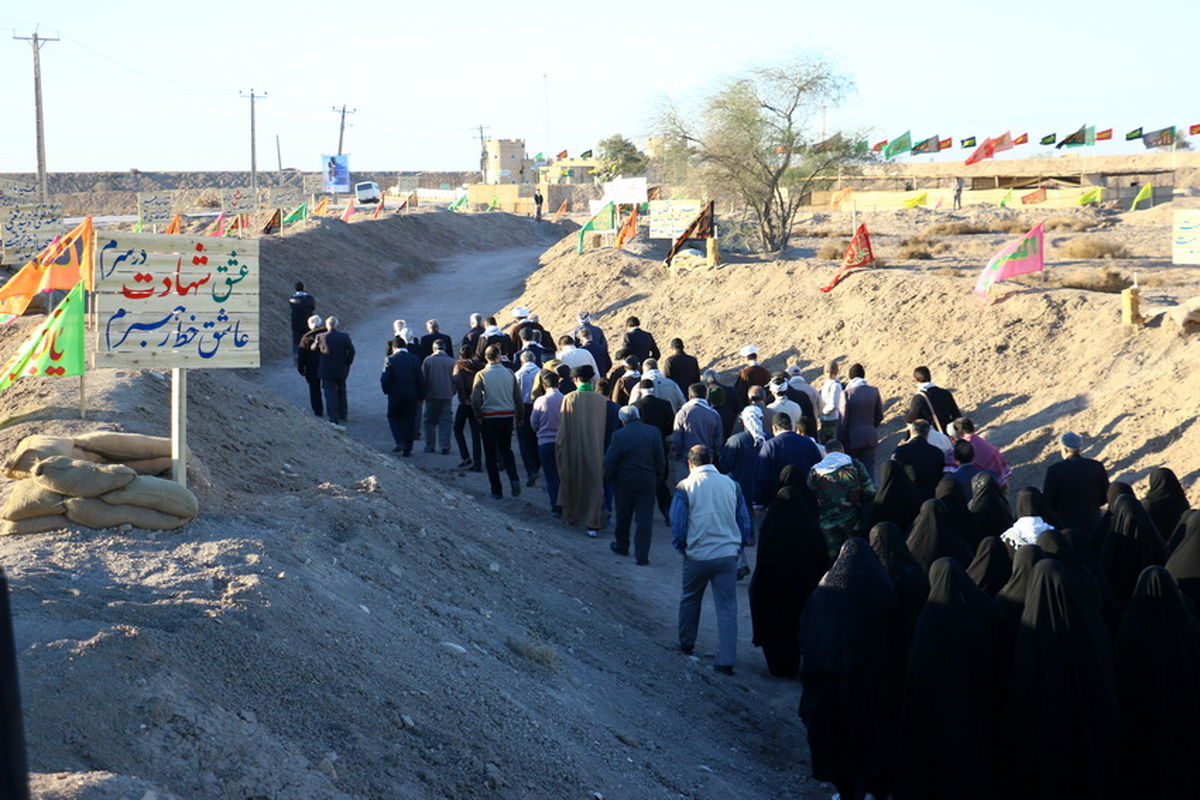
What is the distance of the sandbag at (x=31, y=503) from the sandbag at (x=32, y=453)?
140mm

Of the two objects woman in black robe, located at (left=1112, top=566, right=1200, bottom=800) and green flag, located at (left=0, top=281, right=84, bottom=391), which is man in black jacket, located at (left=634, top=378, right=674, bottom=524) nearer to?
green flag, located at (left=0, top=281, right=84, bottom=391)

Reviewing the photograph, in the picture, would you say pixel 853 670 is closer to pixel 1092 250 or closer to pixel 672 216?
pixel 672 216

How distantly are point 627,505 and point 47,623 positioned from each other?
6490 millimetres

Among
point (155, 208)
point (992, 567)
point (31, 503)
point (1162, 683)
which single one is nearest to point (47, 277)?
point (31, 503)

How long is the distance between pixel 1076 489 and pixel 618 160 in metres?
58.5

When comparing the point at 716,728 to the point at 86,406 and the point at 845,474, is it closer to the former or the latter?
the point at 845,474

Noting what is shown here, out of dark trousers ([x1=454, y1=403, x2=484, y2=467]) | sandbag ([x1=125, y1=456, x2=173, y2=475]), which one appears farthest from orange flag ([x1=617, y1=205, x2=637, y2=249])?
sandbag ([x1=125, y1=456, x2=173, y2=475])

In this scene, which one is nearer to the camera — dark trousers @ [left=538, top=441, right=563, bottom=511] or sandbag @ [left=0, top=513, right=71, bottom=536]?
sandbag @ [left=0, top=513, right=71, bottom=536]

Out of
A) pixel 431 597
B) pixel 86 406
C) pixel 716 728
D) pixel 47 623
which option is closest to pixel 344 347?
pixel 86 406

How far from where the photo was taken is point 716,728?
7.70 m

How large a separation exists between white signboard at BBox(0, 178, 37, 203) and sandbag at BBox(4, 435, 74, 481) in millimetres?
18380

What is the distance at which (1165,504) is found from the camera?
8719 mm

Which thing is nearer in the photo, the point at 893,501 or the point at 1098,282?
the point at 893,501

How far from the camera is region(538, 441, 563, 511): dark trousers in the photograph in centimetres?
1267
